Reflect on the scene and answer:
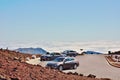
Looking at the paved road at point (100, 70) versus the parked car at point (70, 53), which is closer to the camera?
the paved road at point (100, 70)

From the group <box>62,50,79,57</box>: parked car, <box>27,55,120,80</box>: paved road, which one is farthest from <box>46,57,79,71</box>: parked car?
<box>62,50,79,57</box>: parked car

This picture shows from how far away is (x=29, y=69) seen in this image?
1752cm

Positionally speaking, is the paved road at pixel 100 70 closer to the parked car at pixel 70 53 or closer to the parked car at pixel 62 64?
the parked car at pixel 62 64

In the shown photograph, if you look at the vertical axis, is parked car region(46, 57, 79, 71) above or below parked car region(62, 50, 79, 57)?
below

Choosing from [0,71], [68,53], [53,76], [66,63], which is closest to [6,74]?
[0,71]

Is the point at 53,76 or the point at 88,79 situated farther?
the point at 88,79

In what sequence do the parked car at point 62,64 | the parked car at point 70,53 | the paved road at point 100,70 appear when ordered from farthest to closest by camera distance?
the parked car at point 70,53 → the parked car at point 62,64 → the paved road at point 100,70

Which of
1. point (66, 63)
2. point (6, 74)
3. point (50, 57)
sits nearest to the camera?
point (6, 74)

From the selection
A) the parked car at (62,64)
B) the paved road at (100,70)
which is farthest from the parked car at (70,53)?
the parked car at (62,64)

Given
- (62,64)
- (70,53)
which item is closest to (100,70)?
(62,64)

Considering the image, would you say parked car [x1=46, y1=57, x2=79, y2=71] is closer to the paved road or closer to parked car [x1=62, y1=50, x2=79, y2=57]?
the paved road

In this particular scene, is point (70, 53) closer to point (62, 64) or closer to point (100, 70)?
point (62, 64)

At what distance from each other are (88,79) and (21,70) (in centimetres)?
422

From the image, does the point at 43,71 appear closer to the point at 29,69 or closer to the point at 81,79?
the point at 29,69
